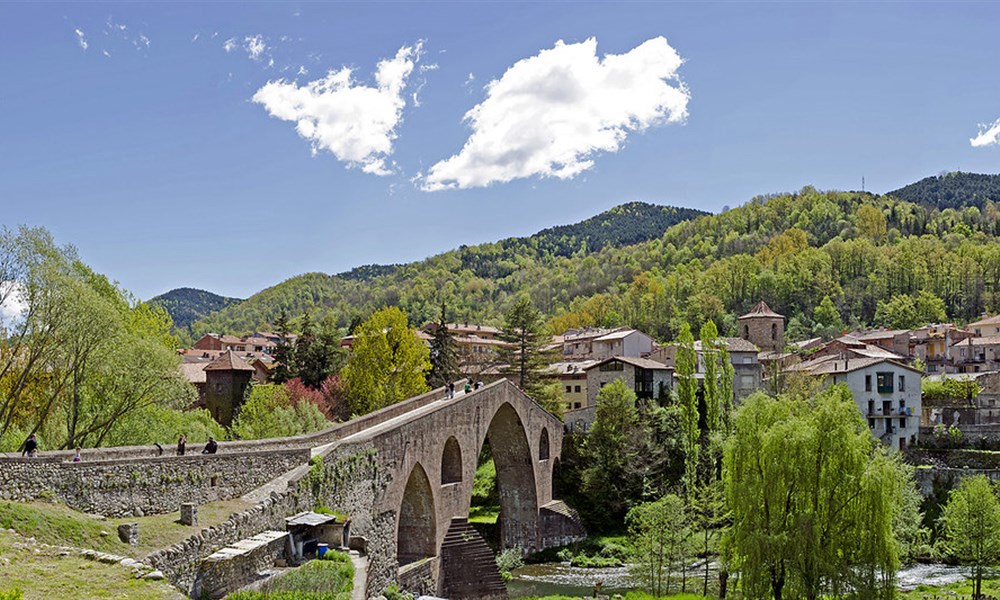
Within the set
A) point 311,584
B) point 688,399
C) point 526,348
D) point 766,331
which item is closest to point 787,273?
point 766,331

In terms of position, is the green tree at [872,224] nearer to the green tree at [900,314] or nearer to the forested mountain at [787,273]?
the forested mountain at [787,273]

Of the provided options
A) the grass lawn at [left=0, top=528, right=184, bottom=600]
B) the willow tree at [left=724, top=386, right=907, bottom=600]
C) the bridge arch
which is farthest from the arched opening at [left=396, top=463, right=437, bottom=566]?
the grass lawn at [left=0, top=528, right=184, bottom=600]

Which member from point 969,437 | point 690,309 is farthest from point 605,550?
point 690,309

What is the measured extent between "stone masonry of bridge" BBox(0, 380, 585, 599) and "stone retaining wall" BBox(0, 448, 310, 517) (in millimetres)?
51

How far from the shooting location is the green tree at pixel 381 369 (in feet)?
180

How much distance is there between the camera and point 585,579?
4581 centimetres

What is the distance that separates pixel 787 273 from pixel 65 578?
123464 mm

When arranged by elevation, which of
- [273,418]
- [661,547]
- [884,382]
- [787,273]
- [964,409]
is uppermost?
[787,273]

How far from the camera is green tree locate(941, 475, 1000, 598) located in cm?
3941

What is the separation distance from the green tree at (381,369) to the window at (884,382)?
32.3m

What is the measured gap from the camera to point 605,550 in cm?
5169

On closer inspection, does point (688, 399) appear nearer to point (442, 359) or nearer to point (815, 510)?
point (442, 359)

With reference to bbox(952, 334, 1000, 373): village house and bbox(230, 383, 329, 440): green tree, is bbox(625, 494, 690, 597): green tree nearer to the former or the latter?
bbox(230, 383, 329, 440): green tree

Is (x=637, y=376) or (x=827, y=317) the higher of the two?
(x=827, y=317)
